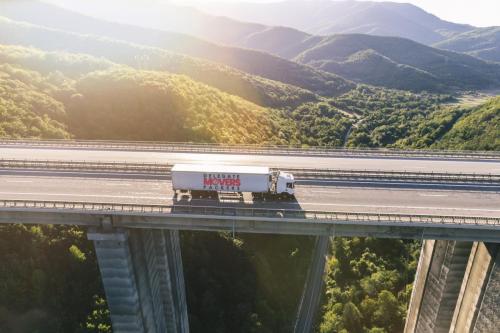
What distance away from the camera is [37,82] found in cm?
9525

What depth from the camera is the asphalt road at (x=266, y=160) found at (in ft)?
175

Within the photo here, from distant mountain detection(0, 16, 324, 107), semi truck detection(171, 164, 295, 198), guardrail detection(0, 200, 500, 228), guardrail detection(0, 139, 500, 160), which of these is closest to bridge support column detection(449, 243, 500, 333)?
guardrail detection(0, 200, 500, 228)

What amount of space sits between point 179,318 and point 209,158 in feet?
82.1

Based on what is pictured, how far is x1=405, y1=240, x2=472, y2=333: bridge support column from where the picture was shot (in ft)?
134

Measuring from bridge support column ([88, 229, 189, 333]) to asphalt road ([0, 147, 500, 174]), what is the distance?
612 inches

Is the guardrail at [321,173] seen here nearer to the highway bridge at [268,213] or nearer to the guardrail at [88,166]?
the guardrail at [88,166]

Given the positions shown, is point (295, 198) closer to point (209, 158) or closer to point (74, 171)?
point (209, 158)

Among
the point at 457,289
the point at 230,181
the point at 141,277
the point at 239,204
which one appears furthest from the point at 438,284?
the point at 141,277

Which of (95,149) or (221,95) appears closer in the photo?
(95,149)

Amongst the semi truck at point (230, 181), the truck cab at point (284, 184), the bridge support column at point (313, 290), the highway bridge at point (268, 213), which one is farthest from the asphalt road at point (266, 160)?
the bridge support column at point (313, 290)

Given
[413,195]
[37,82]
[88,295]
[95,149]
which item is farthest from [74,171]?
[37,82]

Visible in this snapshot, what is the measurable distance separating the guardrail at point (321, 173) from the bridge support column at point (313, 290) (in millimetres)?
31679

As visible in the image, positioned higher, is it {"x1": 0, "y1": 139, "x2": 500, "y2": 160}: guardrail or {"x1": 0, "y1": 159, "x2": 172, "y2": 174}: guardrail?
{"x1": 0, "y1": 159, "x2": 172, "y2": 174}: guardrail

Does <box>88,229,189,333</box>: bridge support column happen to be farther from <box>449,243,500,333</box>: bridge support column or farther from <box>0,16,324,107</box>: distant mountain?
<box>0,16,324,107</box>: distant mountain
